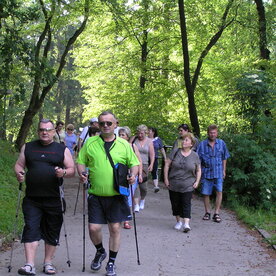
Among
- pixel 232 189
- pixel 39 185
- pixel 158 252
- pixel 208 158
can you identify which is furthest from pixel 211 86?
pixel 39 185

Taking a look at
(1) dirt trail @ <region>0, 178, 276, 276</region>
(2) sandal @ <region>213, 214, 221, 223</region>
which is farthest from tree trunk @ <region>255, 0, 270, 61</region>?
(2) sandal @ <region>213, 214, 221, 223</region>

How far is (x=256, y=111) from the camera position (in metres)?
12.4

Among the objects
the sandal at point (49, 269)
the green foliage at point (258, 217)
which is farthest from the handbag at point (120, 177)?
the green foliage at point (258, 217)

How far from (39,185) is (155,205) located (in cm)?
647

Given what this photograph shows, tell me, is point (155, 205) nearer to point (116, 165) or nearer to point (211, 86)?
point (116, 165)

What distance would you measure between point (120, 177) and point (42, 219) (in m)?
1.09

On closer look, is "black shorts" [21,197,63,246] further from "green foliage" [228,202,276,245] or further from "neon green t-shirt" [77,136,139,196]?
"green foliage" [228,202,276,245]

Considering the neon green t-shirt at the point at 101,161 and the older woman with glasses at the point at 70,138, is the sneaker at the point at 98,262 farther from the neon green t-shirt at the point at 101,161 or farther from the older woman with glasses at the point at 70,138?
the older woman with glasses at the point at 70,138

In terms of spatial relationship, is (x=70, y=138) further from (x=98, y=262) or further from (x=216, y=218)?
(x=98, y=262)

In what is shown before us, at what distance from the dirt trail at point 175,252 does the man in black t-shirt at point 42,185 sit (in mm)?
413

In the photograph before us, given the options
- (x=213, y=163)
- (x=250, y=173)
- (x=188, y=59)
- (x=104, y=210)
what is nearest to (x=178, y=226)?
(x=213, y=163)

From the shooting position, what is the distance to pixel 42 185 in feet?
18.0

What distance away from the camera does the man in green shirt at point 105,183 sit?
5.59 metres

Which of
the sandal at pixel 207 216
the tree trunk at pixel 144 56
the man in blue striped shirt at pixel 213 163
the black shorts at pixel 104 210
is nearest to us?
the black shorts at pixel 104 210
